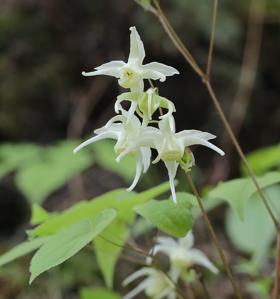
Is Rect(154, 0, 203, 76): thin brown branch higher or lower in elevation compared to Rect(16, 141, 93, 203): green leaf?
higher

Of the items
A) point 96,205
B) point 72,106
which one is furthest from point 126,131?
point 72,106

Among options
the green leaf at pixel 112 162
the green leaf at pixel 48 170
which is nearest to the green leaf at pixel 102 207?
the green leaf at pixel 48 170

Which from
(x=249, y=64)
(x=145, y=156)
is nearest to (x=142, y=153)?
(x=145, y=156)

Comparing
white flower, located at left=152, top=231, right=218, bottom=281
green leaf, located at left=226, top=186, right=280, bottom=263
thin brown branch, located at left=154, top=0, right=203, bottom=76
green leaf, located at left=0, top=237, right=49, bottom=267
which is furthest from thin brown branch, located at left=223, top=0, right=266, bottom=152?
green leaf, located at left=0, top=237, right=49, bottom=267

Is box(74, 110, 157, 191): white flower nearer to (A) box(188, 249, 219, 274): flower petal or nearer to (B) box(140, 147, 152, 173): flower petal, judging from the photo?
(B) box(140, 147, 152, 173): flower petal

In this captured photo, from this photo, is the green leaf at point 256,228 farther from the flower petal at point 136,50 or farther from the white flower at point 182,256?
the flower petal at point 136,50

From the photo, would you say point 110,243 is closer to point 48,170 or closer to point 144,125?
point 144,125
